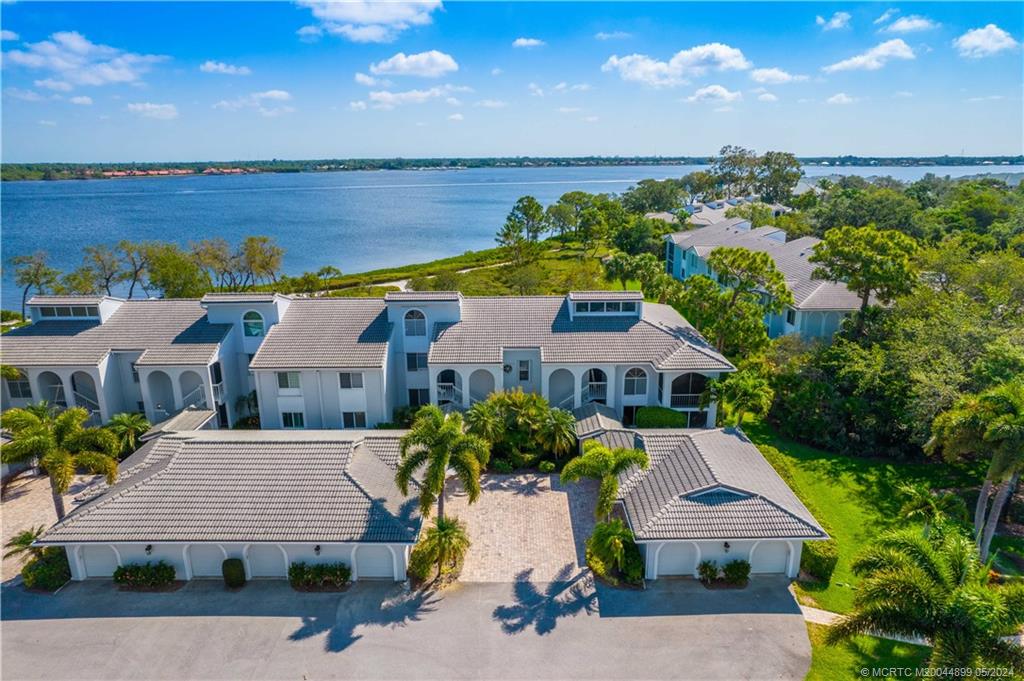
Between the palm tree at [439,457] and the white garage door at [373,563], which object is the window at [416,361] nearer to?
the palm tree at [439,457]

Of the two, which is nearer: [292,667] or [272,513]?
[292,667]

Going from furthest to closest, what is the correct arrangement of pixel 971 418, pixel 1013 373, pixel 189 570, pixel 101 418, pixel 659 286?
pixel 659 286 → pixel 101 418 → pixel 1013 373 → pixel 189 570 → pixel 971 418

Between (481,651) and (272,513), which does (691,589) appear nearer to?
(481,651)

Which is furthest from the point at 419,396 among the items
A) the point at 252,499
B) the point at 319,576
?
the point at 319,576

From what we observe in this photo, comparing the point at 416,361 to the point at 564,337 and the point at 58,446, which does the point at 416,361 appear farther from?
the point at 58,446

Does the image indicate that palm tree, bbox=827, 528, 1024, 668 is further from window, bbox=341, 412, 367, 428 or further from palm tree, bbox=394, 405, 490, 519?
window, bbox=341, 412, 367, 428

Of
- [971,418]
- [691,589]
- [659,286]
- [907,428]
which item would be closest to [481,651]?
[691,589]

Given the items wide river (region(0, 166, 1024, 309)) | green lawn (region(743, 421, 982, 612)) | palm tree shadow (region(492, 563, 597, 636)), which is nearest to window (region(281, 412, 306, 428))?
palm tree shadow (region(492, 563, 597, 636))
